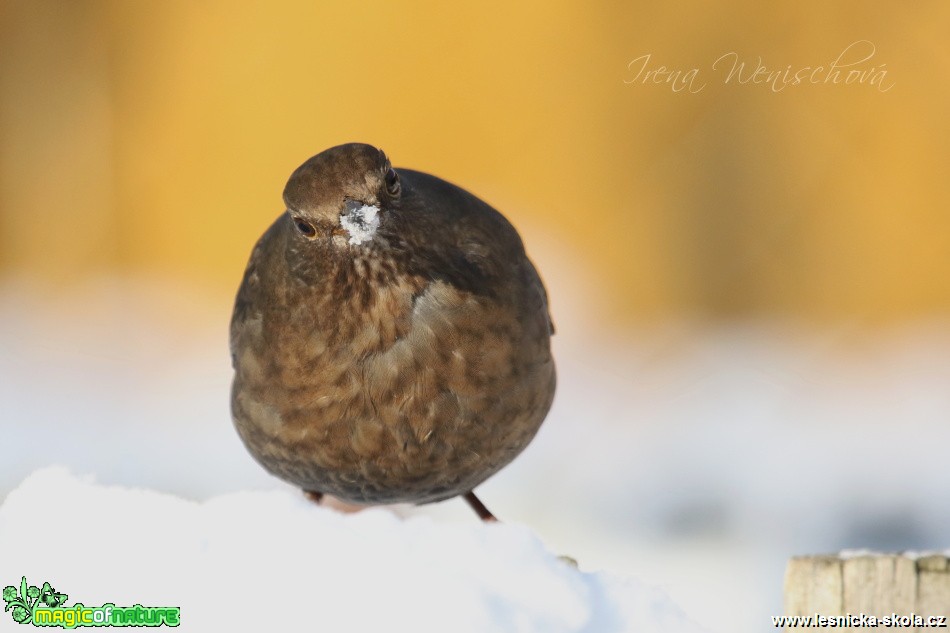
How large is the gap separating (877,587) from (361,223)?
148cm

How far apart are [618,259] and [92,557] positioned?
18.3 ft

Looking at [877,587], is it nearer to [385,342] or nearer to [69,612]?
[385,342]

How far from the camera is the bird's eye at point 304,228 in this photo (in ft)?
9.36

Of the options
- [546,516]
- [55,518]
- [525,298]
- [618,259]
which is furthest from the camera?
[618,259]

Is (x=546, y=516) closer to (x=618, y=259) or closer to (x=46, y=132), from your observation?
(x=618, y=259)

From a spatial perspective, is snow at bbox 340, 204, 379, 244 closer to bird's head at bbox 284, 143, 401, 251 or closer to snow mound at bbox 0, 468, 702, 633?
bird's head at bbox 284, 143, 401, 251

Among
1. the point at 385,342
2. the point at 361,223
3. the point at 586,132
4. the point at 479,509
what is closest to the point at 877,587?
the point at 385,342

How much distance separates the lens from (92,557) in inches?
94.3

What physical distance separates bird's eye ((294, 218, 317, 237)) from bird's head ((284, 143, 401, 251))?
20 millimetres

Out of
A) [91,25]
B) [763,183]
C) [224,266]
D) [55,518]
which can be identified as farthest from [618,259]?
[55,518]

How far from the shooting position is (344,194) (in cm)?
275

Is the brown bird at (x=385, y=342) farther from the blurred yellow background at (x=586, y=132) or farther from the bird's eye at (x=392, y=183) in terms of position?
the blurred yellow background at (x=586, y=132)

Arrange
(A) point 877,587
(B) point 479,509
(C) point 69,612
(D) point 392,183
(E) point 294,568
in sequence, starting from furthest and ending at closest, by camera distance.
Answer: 1. (B) point 479,509
2. (D) point 392,183
3. (A) point 877,587
4. (E) point 294,568
5. (C) point 69,612

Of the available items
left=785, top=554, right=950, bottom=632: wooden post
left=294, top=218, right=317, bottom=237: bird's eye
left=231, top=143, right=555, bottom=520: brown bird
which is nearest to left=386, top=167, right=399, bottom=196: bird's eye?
left=231, top=143, right=555, bottom=520: brown bird
